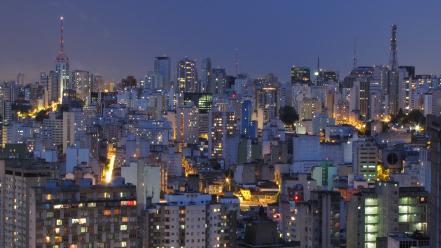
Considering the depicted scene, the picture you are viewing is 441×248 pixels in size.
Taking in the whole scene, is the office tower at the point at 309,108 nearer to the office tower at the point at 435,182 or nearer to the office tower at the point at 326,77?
the office tower at the point at 326,77

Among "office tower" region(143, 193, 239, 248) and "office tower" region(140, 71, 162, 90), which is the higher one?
"office tower" region(140, 71, 162, 90)

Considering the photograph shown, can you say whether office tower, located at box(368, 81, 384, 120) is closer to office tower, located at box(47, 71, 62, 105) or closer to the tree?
the tree

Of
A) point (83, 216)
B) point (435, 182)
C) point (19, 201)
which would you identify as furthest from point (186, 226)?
point (435, 182)

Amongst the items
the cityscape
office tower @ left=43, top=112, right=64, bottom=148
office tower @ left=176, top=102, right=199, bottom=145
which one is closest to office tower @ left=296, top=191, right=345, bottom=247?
the cityscape

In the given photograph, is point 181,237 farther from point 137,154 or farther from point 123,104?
point 123,104

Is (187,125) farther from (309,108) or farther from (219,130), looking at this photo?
(309,108)

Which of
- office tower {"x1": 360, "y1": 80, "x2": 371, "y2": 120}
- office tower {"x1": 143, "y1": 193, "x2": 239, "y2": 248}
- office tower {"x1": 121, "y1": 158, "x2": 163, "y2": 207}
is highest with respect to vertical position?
office tower {"x1": 360, "y1": 80, "x2": 371, "y2": 120}

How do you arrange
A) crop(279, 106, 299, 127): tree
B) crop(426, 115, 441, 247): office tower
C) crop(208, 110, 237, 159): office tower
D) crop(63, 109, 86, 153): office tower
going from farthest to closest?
crop(279, 106, 299, 127): tree < crop(63, 109, 86, 153): office tower < crop(208, 110, 237, 159): office tower < crop(426, 115, 441, 247): office tower
